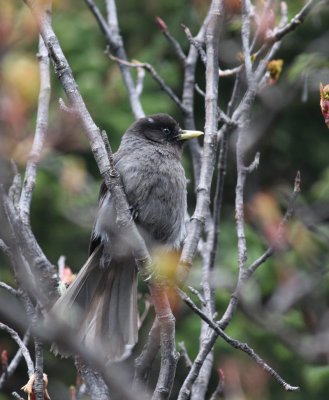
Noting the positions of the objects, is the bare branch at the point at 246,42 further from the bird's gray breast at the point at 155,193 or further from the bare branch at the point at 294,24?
the bird's gray breast at the point at 155,193

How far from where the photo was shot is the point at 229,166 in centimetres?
972

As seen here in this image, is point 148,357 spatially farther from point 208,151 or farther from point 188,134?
point 188,134

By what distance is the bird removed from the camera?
4.64 metres

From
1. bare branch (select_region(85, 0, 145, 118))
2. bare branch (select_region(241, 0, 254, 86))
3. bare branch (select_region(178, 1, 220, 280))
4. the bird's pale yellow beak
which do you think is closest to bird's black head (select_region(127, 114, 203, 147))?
the bird's pale yellow beak

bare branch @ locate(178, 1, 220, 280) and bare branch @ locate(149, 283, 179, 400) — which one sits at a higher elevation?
bare branch @ locate(178, 1, 220, 280)

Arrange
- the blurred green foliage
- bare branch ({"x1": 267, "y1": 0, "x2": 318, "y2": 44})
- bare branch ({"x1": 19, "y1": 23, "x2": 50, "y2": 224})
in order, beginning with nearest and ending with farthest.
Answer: bare branch ({"x1": 19, "y1": 23, "x2": 50, "y2": 224})
bare branch ({"x1": 267, "y1": 0, "x2": 318, "y2": 44})
the blurred green foliage

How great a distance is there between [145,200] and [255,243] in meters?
2.77

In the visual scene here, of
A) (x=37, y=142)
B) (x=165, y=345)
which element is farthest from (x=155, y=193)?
(x=165, y=345)

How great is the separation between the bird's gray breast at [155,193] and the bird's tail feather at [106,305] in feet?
0.88

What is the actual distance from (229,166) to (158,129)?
4377 mm

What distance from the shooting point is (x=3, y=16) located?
3312 mm

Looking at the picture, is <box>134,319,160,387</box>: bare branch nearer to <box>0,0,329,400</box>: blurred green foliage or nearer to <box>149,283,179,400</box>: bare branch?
<box>149,283,179,400</box>: bare branch

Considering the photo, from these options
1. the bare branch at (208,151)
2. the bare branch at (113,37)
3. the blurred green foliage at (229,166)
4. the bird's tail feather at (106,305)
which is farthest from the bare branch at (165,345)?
the blurred green foliage at (229,166)

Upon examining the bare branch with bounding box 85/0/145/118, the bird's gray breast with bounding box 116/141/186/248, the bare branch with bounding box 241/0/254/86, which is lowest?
the bird's gray breast with bounding box 116/141/186/248
